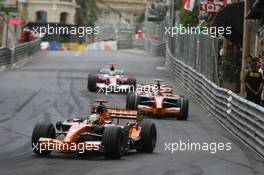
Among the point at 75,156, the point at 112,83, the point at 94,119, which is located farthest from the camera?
the point at 112,83

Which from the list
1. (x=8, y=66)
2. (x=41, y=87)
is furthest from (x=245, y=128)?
(x=8, y=66)

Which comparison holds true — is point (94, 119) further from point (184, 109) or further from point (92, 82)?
point (92, 82)

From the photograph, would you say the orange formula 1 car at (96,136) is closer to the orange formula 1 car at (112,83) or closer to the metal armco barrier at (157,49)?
the orange formula 1 car at (112,83)

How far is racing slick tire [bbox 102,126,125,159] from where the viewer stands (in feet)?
43.5

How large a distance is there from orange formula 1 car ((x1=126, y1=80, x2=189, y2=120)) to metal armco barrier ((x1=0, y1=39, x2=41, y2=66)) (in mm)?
17130

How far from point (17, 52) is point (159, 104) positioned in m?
23.1

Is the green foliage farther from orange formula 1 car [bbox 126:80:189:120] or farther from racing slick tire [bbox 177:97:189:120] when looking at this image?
racing slick tire [bbox 177:97:189:120]

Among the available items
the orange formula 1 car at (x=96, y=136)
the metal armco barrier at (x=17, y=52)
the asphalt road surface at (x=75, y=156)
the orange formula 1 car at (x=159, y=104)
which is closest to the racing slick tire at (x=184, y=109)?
the orange formula 1 car at (x=159, y=104)

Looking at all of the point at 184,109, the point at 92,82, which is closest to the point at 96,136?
the point at 184,109

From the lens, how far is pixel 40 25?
263ft

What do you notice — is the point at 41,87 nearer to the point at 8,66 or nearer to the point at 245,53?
the point at 245,53

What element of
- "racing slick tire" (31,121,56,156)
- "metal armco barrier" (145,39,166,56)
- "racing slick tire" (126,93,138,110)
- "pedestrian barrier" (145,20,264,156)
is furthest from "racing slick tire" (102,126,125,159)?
"metal armco barrier" (145,39,166,56)

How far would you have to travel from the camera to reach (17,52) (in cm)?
4369

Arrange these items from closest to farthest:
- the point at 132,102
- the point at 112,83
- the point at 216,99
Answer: the point at 132,102 < the point at 216,99 < the point at 112,83
